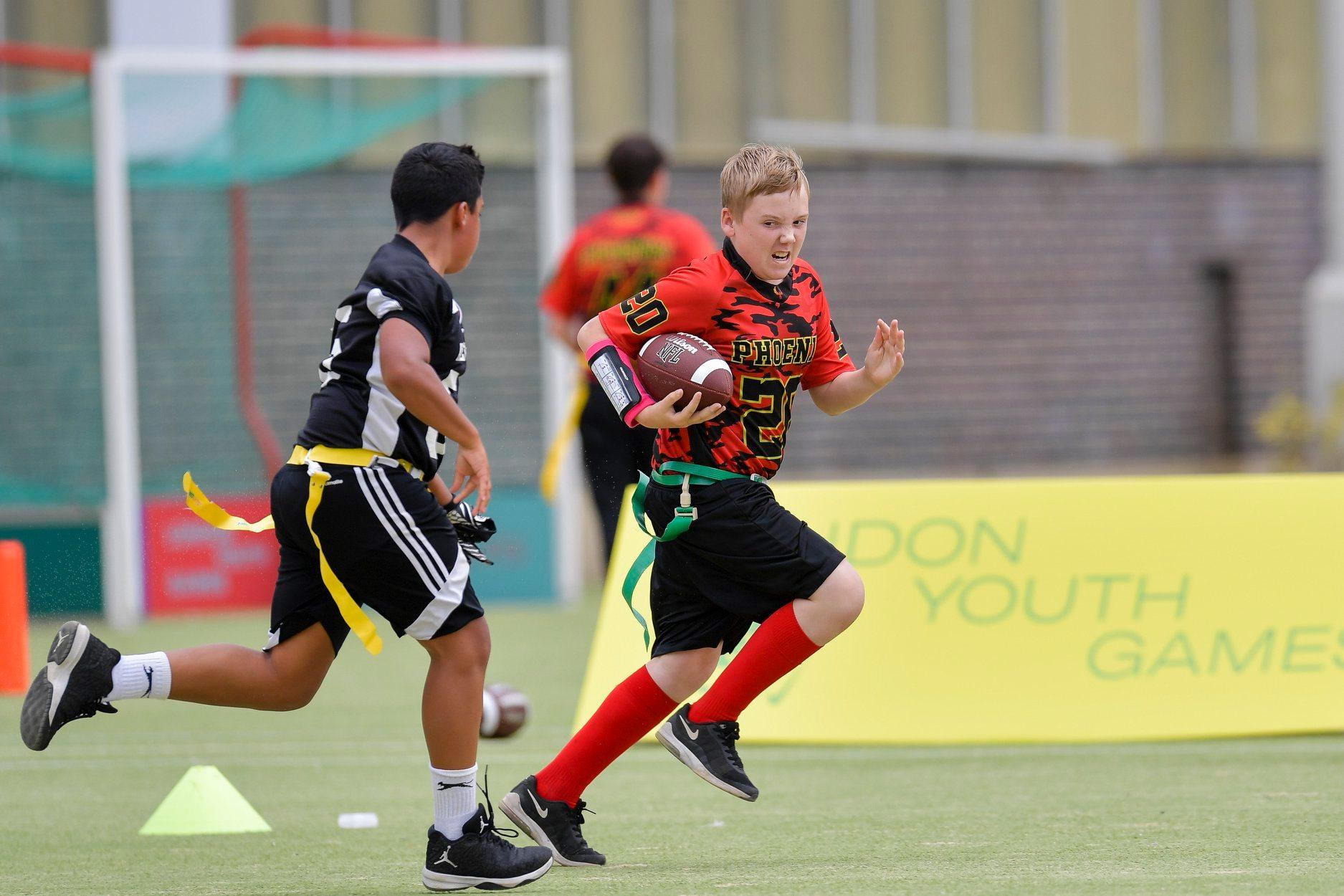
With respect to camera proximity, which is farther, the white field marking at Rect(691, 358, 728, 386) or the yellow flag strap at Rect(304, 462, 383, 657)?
the white field marking at Rect(691, 358, 728, 386)

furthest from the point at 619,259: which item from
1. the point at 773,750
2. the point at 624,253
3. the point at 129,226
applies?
the point at 129,226

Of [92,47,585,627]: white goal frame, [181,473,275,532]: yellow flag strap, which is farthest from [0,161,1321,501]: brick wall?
[181,473,275,532]: yellow flag strap

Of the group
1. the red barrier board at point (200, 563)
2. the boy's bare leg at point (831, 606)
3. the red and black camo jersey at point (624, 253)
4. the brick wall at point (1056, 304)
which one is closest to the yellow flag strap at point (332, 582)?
the boy's bare leg at point (831, 606)

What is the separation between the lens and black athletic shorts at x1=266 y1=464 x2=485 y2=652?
4.09 m

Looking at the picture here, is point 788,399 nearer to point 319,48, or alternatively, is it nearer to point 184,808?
point 184,808

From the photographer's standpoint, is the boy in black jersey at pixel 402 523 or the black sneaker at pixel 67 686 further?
the black sneaker at pixel 67 686

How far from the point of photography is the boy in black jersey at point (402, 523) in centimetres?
409

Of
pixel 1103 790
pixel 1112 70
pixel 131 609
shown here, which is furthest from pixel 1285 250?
pixel 1103 790

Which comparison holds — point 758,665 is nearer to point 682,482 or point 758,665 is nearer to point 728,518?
point 728,518

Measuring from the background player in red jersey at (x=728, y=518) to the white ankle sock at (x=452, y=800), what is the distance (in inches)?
12.6

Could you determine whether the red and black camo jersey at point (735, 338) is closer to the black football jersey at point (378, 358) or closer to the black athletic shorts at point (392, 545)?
the black football jersey at point (378, 358)

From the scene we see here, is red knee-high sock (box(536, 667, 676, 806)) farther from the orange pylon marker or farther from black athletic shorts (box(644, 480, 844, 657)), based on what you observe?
the orange pylon marker

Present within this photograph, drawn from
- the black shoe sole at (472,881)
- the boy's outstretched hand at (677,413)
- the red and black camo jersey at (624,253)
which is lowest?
the black shoe sole at (472,881)

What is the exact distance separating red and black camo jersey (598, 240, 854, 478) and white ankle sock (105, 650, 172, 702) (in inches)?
51.1
